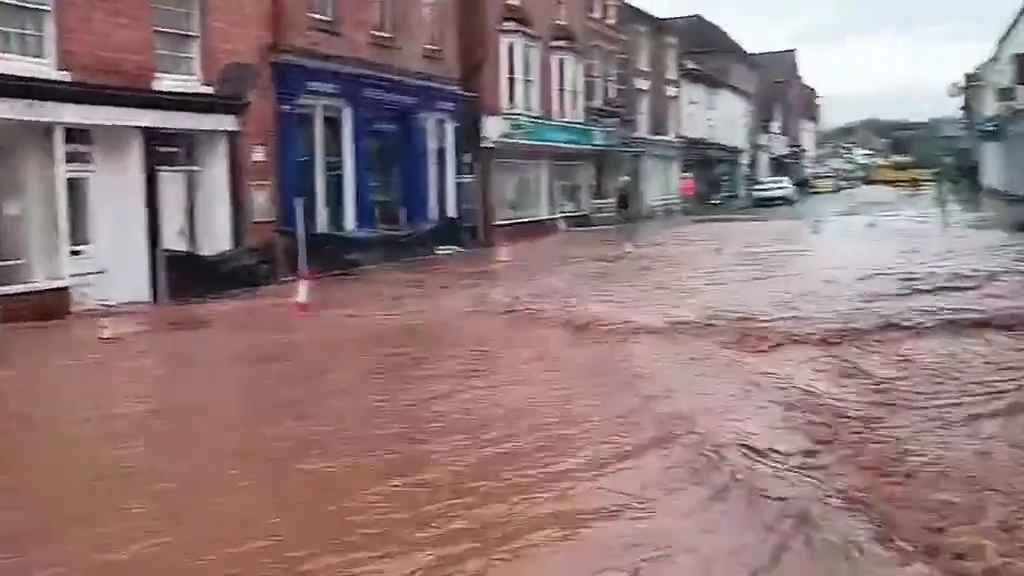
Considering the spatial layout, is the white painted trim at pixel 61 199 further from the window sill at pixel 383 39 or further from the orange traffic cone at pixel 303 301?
the window sill at pixel 383 39

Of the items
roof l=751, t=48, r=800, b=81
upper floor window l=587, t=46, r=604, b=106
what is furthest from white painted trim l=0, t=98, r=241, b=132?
roof l=751, t=48, r=800, b=81

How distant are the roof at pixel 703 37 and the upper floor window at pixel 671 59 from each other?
→ 13.2 meters

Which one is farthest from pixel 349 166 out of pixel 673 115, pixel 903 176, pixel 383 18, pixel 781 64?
pixel 781 64

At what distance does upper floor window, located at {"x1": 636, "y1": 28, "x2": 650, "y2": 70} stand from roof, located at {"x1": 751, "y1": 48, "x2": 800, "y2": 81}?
170ft

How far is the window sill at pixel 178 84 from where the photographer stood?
755 inches

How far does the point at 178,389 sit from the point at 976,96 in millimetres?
73445

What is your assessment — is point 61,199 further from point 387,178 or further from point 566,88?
point 566,88

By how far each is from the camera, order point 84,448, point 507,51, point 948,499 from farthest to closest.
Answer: point 507,51, point 84,448, point 948,499

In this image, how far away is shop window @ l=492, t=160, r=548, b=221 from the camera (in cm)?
3553

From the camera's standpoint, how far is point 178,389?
10977mm

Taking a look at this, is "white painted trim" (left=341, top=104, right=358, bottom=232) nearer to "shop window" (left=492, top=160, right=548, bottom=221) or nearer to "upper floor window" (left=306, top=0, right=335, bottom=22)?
"upper floor window" (left=306, top=0, right=335, bottom=22)

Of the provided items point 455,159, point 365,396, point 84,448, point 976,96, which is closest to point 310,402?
point 365,396

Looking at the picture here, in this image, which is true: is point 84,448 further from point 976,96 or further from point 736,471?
point 976,96

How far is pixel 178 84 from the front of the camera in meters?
19.6
